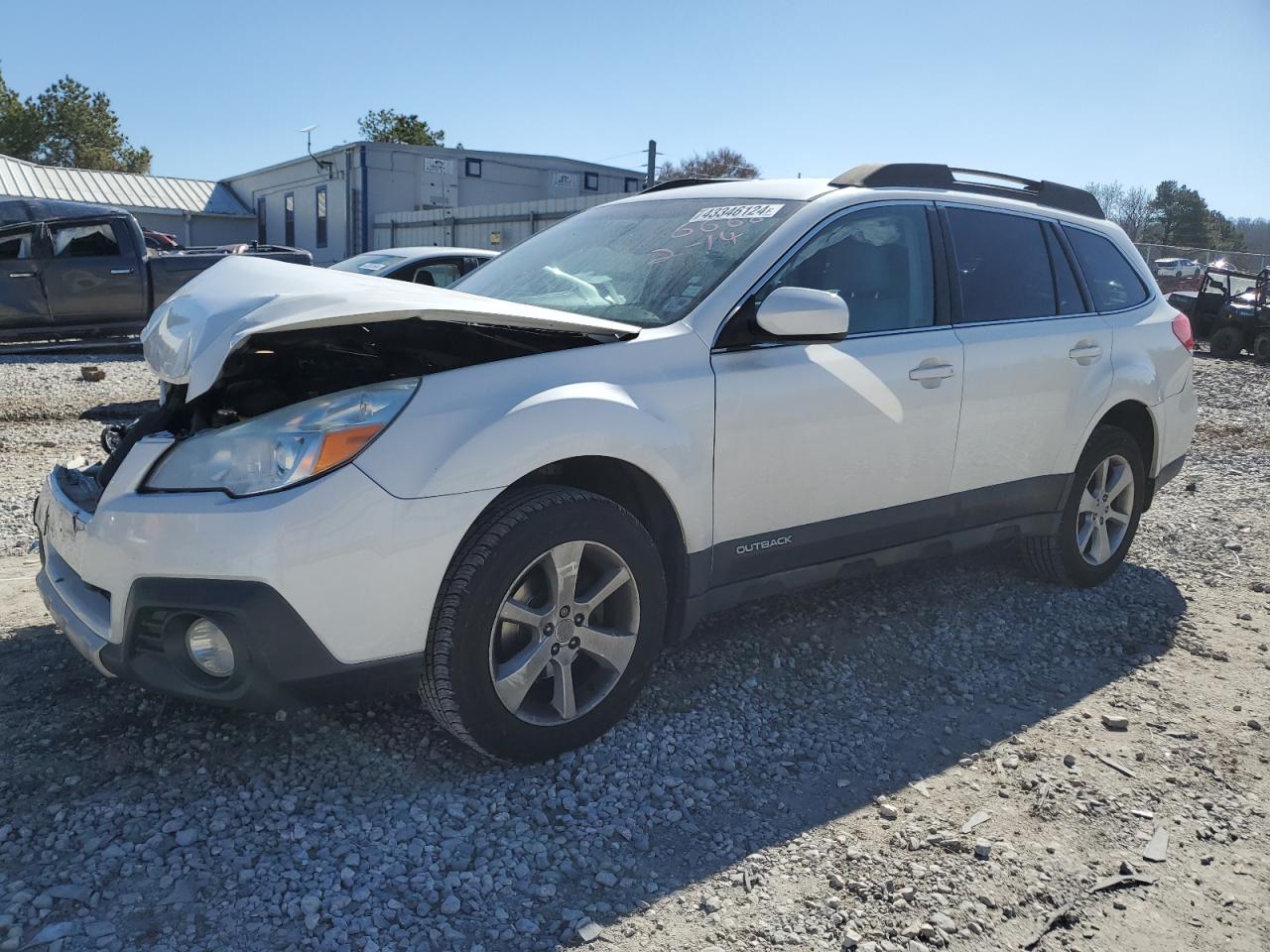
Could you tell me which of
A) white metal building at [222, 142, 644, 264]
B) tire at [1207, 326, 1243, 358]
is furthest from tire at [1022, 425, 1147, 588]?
white metal building at [222, 142, 644, 264]

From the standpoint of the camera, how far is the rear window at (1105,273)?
4.71 m

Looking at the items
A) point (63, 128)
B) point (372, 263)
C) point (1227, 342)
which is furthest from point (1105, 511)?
point (63, 128)

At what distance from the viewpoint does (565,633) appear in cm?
292

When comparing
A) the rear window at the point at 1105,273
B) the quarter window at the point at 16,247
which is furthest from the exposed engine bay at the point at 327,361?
the quarter window at the point at 16,247

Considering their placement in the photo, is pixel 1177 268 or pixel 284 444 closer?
pixel 284 444

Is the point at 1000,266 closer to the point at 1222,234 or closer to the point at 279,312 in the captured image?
the point at 279,312

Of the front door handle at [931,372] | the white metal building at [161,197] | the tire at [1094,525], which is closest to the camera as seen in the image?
→ the front door handle at [931,372]

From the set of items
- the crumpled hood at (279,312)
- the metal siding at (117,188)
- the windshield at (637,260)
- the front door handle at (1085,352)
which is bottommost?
the front door handle at (1085,352)

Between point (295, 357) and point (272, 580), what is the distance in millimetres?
1142

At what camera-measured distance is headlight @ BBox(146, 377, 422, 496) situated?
8.33ft

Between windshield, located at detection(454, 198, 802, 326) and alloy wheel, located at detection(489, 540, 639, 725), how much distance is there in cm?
91

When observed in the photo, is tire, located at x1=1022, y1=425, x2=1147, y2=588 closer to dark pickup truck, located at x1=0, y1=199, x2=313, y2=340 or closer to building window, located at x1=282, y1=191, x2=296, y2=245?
dark pickup truck, located at x1=0, y1=199, x2=313, y2=340

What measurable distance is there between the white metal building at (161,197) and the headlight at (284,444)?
3735 cm

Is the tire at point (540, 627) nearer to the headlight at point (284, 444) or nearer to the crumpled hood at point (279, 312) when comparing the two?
the headlight at point (284, 444)
